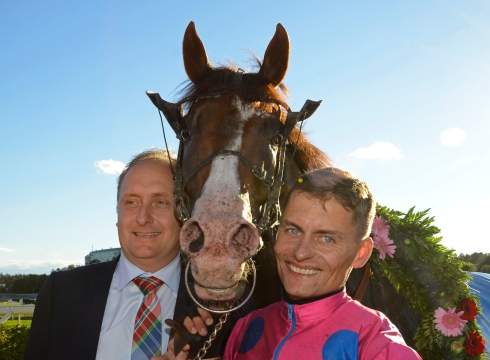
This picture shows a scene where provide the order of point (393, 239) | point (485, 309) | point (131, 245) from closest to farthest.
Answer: point (131, 245) → point (393, 239) → point (485, 309)

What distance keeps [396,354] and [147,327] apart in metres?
1.61

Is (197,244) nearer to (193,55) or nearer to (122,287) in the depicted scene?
(122,287)

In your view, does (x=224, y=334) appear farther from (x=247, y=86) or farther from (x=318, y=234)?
(x=247, y=86)

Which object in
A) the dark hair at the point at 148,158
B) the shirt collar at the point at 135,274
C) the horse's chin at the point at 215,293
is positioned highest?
the dark hair at the point at 148,158

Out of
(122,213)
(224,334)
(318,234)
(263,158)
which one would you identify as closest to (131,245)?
(122,213)

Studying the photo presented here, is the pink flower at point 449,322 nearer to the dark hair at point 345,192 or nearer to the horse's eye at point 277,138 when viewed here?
the dark hair at point 345,192

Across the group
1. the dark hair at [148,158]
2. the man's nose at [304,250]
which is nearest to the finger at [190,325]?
the man's nose at [304,250]

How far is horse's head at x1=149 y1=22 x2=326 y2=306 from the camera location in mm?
2596

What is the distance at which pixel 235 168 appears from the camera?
3.14m

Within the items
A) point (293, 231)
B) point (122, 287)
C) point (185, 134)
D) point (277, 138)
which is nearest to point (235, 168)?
point (277, 138)

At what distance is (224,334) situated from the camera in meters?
2.93

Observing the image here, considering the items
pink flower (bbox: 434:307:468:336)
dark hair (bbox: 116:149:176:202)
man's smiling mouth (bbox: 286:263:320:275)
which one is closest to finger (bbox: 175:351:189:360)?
man's smiling mouth (bbox: 286:263:320:275)

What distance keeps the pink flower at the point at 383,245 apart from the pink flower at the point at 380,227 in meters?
0.03

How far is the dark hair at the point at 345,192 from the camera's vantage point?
7.62ft
